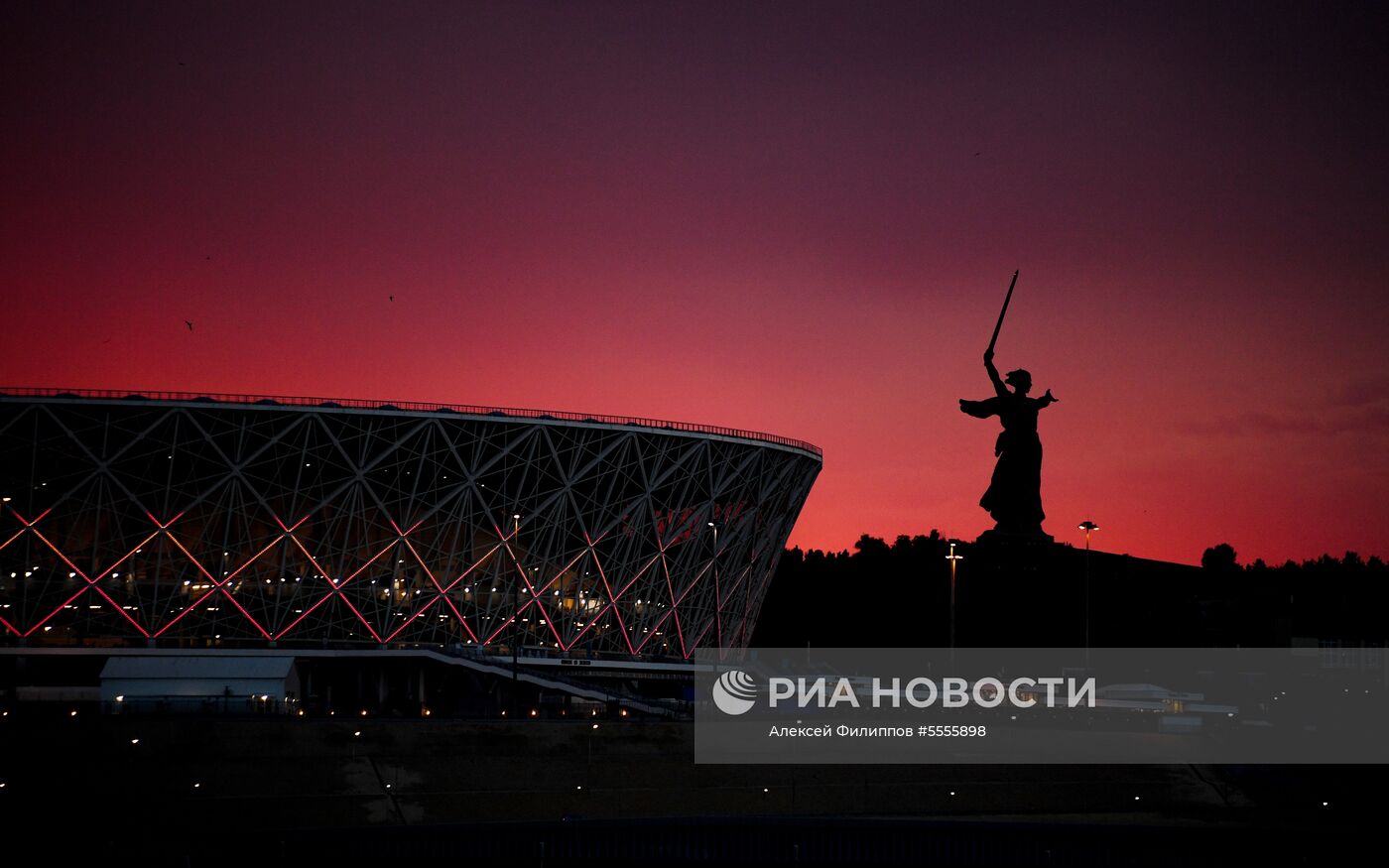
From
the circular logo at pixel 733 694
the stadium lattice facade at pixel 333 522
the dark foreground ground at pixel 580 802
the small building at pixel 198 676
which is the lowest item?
the dark foreground ground at pixel 580 802

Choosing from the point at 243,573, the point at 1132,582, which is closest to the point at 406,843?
the point at 1132,582

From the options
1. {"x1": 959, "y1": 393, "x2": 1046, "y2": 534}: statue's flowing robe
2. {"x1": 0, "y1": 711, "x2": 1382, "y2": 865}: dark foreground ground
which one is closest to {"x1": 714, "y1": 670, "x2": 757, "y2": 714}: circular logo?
{"x1": 0, "y1": 711, "x2": 1382, "y2": 865}: dark foreground ground

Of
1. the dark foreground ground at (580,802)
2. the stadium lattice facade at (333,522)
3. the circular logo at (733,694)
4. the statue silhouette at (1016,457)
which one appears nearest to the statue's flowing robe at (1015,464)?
the statue silhouette at (1016,457)

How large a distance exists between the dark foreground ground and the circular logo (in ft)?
13.2

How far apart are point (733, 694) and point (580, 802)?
43.4 feet

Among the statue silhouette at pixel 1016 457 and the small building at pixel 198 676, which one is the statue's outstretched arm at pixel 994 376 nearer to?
the statue silhouette at pixel 1016 457

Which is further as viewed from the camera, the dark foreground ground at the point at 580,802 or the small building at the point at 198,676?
the small building at the point at 198,676

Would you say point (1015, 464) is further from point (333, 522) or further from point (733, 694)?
point (333, 522)

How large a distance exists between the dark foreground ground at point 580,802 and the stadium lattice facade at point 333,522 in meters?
26.0

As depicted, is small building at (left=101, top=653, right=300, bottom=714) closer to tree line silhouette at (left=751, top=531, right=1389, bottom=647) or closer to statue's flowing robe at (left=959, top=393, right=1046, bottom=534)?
tree line silhouette at (left=751, top=531, right=1389, bottom=647)

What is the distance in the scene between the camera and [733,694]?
63.2m

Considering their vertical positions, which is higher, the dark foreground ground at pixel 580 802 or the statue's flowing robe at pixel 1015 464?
the statue's flowing robe at pixel 1015 464

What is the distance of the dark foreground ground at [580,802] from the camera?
46219 millimetres

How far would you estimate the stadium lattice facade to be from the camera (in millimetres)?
82500
